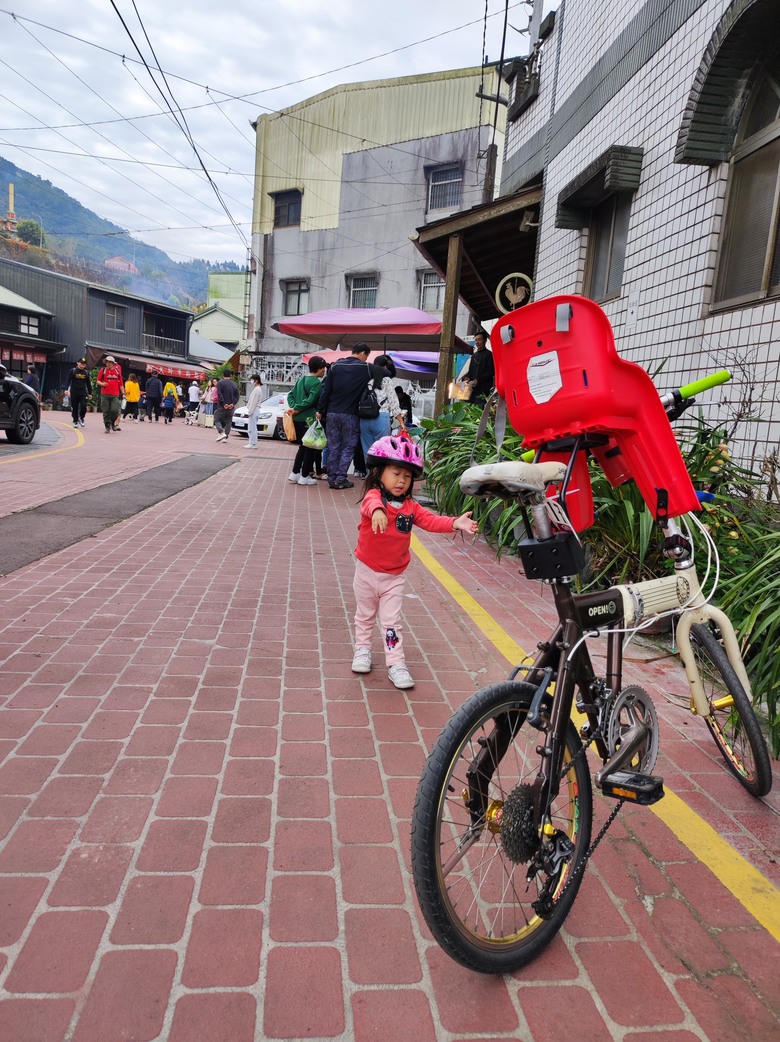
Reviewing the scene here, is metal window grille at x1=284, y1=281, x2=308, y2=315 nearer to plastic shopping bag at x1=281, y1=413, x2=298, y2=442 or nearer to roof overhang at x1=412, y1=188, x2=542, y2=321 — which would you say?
roof overhang at x1=412, y1=188, x2=542, y2=321

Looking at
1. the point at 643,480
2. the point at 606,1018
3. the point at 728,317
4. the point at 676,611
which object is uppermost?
the point at 728,317

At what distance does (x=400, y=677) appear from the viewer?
3598mm

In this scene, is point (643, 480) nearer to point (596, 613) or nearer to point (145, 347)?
point (596, 613)

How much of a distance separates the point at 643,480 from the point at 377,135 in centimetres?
2897

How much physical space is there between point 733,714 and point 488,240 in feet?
32.4

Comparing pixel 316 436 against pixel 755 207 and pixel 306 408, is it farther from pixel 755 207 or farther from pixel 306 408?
pixel 755 207

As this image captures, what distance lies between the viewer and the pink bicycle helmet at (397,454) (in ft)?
11.1

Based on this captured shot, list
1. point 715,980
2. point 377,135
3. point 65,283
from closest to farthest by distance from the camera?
point 715,980
point 377,135
point 65,283

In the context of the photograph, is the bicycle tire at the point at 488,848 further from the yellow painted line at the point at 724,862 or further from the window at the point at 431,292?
the window at the point at 431,292

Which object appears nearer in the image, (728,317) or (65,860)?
(65,860)

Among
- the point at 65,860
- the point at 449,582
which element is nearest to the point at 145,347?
the point at 449,582

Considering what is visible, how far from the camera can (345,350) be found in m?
18.1

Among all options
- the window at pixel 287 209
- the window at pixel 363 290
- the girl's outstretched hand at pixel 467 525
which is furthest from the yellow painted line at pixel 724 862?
the window at pixel 287 209

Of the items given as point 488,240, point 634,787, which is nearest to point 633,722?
point 634,787
